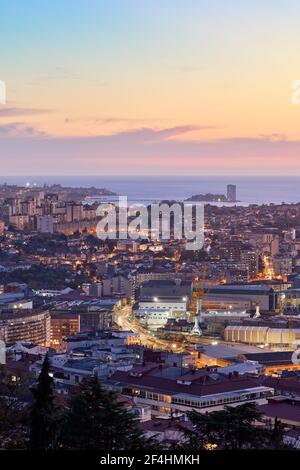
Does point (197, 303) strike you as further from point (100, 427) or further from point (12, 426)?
point (100, 427)

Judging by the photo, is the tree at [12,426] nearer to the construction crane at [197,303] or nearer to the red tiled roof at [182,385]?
the red tiled roof at [182,385]

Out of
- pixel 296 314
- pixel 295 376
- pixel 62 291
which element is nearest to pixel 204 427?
pixel 295 376

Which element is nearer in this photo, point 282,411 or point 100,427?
point 100,427

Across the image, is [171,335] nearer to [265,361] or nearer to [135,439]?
[265,361]

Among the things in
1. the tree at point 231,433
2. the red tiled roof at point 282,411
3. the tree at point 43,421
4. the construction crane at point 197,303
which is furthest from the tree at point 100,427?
the construction crane at point 197,303
